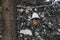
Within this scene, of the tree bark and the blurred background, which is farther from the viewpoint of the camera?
the blurred background

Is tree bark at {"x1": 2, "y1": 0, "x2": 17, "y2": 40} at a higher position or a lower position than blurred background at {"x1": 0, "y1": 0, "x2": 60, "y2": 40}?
higher

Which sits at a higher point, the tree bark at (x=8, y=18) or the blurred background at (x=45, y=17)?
the tree bark at (x=8, y=18)

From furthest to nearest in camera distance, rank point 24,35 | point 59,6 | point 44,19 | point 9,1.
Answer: point 59,6
point 44,19
point 24,35
point 9,1

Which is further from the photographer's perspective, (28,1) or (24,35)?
(28,1)

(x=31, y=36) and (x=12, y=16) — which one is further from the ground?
(x=12, y=16)

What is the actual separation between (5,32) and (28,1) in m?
1.65

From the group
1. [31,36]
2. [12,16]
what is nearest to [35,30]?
[31,36]

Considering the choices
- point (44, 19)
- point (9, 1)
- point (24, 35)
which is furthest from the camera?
point (44, 19)

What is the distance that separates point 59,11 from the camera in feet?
11.7

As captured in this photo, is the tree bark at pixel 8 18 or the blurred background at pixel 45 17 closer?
the tree bark at pixel 8 18

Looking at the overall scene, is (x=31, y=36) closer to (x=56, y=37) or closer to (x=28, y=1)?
(x=56, y=37)

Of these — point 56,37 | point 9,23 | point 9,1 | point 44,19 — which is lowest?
point 56,37

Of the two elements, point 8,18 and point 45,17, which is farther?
point 45,17

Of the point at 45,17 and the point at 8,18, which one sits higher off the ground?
the point at 8,18
